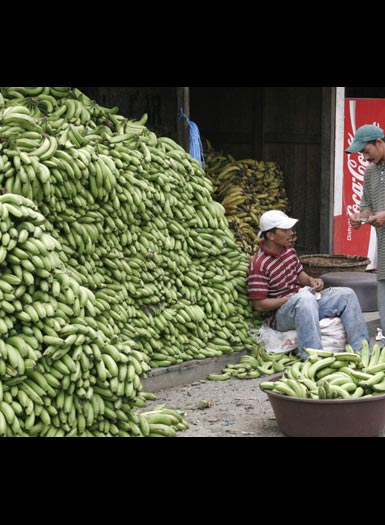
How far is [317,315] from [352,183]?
3273 millimetres

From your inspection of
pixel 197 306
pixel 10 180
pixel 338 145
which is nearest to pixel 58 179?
pixel 10 180

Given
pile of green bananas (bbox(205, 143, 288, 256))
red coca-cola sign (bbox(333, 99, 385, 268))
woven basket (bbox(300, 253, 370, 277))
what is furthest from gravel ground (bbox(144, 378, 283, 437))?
red coca-cola sign (bbox(333, 99, 385, 268))

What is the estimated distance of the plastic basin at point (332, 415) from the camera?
5.68 m

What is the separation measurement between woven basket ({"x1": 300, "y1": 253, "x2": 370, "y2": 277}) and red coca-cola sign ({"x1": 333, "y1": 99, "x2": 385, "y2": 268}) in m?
0.59

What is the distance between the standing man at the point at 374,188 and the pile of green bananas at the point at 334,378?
1.59 m

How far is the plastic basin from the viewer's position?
18.6ft

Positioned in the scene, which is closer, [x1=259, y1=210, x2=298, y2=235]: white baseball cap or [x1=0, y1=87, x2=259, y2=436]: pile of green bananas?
[x1=0, y1=87, x2=259, y2=436]: pile of green bananas

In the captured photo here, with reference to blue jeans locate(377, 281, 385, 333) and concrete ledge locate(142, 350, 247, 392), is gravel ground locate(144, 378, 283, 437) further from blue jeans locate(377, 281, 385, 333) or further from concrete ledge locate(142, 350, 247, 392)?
blue jeans locate(377, 281, 385, 333)

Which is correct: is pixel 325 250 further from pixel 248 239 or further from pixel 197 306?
pixel 197 306

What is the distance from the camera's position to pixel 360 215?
7836 mm

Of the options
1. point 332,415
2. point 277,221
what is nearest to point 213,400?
point 332,415

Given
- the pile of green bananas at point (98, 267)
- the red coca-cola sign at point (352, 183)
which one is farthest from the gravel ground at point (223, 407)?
the red coca-cola sign at point (352, 183)

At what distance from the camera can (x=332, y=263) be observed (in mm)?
9750

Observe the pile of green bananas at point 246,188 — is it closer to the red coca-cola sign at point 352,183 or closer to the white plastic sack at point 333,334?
the red coca-cola sign at point 352,183
